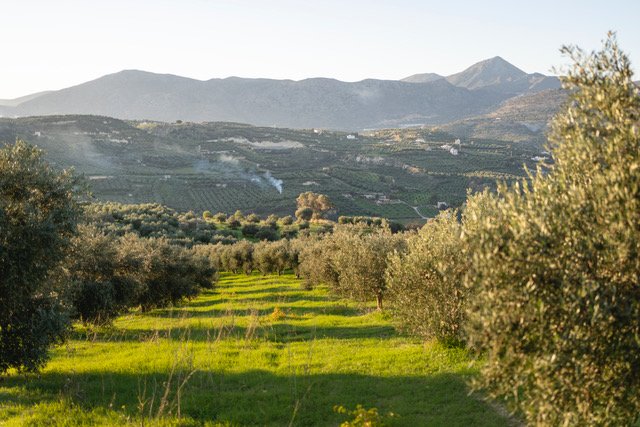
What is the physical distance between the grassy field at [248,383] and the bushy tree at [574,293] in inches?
260

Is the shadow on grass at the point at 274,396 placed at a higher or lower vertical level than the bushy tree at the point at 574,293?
lower

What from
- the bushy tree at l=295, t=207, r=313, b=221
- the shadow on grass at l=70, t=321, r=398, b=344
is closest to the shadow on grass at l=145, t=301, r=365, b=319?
the shadow on grass at l=70, t=321, r=398, b=344

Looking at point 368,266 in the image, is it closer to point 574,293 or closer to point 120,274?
point 120,274

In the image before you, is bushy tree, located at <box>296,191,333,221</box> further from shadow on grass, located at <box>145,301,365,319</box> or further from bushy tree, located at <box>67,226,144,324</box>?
bushy tree, located at <box>67,226,144,324</box>

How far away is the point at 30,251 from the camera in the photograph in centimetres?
1647

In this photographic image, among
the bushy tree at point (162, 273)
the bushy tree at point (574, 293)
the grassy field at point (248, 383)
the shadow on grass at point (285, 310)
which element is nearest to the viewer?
the bushy tree at point (574, 293)

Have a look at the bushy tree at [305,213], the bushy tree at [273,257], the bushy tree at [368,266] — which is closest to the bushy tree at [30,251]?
the bushy tree at [368,266]

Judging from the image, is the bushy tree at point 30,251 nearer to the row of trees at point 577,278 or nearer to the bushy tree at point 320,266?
the row of trees at point 577,278

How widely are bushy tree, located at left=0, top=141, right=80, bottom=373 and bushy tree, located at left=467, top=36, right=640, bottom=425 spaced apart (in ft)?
49.5

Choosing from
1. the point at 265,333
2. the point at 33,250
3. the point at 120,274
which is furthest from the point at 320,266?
the point at 33,250

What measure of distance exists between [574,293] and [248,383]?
1388 centimetres

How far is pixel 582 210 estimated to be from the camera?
30.3 feet

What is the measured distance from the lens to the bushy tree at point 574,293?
8508 millimetres

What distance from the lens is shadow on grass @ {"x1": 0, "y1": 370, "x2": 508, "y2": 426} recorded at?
15359 millimetres
